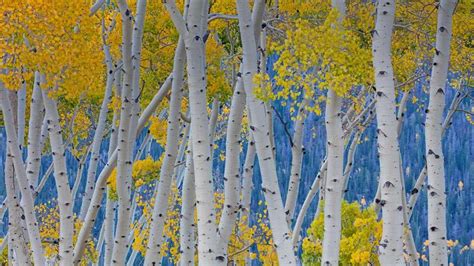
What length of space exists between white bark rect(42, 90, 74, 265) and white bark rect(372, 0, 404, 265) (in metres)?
4.51

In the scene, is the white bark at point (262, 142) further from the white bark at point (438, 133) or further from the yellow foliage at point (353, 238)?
the yellow foliage at point (353, 238)

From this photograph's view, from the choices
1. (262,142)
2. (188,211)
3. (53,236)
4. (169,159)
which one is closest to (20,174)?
(169,159)

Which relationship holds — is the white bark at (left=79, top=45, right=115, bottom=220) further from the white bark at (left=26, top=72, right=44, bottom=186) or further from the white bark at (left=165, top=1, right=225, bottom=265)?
the white bark at (left=165, top=1, right=225, bottom=265)

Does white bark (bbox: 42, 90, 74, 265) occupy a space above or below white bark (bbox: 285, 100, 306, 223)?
below

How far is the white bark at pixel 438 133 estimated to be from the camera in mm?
9906

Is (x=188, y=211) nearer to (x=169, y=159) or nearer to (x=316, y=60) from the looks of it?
(x=169, y=159)

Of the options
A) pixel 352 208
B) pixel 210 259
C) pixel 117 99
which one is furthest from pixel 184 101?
pixel 210 259

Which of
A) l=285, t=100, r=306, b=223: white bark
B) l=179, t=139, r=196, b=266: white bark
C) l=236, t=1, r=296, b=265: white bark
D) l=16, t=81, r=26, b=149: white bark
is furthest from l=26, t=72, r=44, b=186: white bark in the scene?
l=285, t=100, r=306, b=223: white bark

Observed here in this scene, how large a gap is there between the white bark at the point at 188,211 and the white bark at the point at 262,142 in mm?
3237

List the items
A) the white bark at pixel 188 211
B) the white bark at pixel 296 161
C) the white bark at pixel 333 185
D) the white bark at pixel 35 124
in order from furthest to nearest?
the white bark at pixel 296 161, the white bark at pixel 188 211, the white bark at pixel 35 124, the white bark at pixel 333 185

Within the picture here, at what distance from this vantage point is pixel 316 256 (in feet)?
41.0

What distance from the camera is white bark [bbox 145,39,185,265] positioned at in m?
11.7

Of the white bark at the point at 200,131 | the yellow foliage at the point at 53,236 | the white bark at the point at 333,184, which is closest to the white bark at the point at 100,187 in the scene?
the white bark at the point at 200,131

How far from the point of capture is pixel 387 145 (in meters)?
8.93
